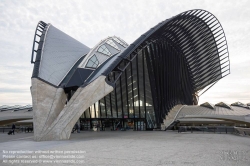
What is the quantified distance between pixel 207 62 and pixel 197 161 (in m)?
54.3

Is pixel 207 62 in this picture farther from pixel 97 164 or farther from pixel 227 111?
pixel 97 164

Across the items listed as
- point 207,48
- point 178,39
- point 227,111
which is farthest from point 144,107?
point 207,48

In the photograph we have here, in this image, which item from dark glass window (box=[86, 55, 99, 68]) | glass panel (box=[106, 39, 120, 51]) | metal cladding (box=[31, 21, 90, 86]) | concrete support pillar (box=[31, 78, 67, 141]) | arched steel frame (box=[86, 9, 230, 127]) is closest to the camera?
concrete support pillar (box=[31, 78, 67, 141])

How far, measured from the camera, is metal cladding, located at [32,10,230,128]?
30062 mm

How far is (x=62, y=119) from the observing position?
21.9 m

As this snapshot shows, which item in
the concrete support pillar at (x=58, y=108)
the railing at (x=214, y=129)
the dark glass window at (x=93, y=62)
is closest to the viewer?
the concrete support pillar at (x=58, y=108)

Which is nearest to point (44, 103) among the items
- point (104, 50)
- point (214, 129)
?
point (104, 50)

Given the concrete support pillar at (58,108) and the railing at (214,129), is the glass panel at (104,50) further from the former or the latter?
the railing at (214,129)

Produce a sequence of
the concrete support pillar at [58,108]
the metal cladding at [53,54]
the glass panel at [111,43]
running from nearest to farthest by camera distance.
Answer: the concrete support pillar at [58,108] < the metal cladding at [53,54] < the glass panel at [111,43]

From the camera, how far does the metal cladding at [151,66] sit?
30062mm

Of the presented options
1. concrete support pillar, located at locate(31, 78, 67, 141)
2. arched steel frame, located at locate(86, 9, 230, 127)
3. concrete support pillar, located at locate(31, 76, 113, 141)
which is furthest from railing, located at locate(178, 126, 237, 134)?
concrete support pillar, located at locate(31, 78, 67, 141)

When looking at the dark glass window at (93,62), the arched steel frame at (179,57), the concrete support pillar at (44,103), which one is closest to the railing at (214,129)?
the arched steel frame at (179,57)

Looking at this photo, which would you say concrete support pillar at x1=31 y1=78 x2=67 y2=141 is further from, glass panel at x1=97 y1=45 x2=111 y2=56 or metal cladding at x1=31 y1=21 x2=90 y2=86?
glass panel at x1=97 y1=45 x2=111 y2=56

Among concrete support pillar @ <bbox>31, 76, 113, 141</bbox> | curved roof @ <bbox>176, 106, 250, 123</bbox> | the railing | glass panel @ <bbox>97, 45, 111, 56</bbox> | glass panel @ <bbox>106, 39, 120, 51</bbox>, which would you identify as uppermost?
glass panel @ <bbox>106, 39, 120, 51</bbox>
